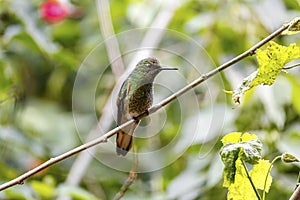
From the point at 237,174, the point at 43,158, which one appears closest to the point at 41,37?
the point at 43,158

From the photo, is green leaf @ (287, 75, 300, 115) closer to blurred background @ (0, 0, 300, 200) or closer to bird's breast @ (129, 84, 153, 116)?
blurred background @ (0, 0, 300, 200)

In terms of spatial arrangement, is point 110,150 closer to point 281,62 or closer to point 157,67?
point 157,67

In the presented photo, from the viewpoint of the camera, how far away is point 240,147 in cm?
77

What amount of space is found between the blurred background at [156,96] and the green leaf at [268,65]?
22.6 inches

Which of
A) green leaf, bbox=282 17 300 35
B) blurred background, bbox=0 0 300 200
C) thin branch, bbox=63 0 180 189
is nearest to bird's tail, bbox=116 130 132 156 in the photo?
blurred background, bbox=0 0 300 200

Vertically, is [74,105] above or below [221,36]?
above

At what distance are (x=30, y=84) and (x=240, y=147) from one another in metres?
→ 2.36

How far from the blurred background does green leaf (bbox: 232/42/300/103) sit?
0.57 meters

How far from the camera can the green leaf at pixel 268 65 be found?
2.58 ft

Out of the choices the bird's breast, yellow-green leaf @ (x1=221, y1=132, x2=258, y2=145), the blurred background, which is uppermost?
the blurred background

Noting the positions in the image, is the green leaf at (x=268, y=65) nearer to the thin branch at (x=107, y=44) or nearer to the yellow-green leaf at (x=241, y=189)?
the yellow-green leaf at (x=241, y=189)

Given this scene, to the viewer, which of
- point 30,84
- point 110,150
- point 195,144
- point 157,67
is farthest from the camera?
point 30,84

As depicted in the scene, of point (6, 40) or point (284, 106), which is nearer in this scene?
point (284, 106)

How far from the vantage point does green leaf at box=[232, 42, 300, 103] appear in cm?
79
